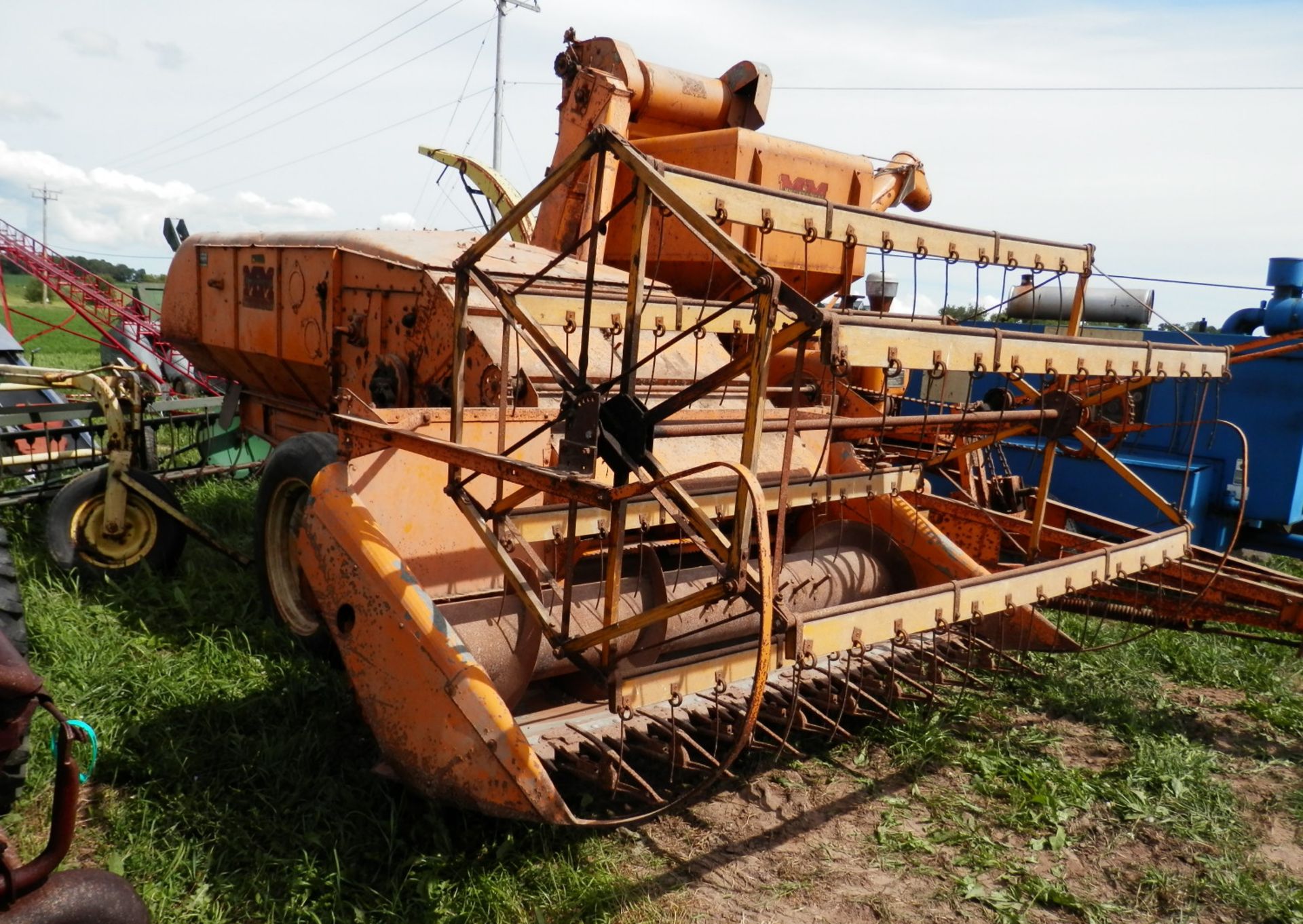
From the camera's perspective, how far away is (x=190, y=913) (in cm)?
271

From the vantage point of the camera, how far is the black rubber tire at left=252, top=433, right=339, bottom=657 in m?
4.14

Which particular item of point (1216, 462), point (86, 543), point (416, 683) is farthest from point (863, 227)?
point (1216, 462)

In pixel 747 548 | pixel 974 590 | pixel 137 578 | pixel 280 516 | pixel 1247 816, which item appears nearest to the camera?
pixel 747 548

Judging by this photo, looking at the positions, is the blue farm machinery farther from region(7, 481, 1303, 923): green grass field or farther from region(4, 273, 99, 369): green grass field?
region(4, 273, 99, 369): green grass field

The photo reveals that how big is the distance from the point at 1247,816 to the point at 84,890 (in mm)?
3723

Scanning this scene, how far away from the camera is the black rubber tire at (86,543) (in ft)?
15.9

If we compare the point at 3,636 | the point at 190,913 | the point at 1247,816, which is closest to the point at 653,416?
the point at 3,636

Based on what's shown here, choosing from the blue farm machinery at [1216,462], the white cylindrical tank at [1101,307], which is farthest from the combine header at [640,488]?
the white cylindrical tank at [1101,307]

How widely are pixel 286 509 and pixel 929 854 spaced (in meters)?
2.98

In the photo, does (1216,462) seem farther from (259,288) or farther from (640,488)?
(259,288)

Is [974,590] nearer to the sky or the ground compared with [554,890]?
nearer to the sky

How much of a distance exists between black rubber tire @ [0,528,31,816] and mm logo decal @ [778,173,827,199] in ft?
13.5

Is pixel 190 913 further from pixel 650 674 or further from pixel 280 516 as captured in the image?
pixel 280 516

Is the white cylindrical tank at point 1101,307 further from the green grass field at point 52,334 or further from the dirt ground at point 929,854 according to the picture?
the green grass field at point 52,334
